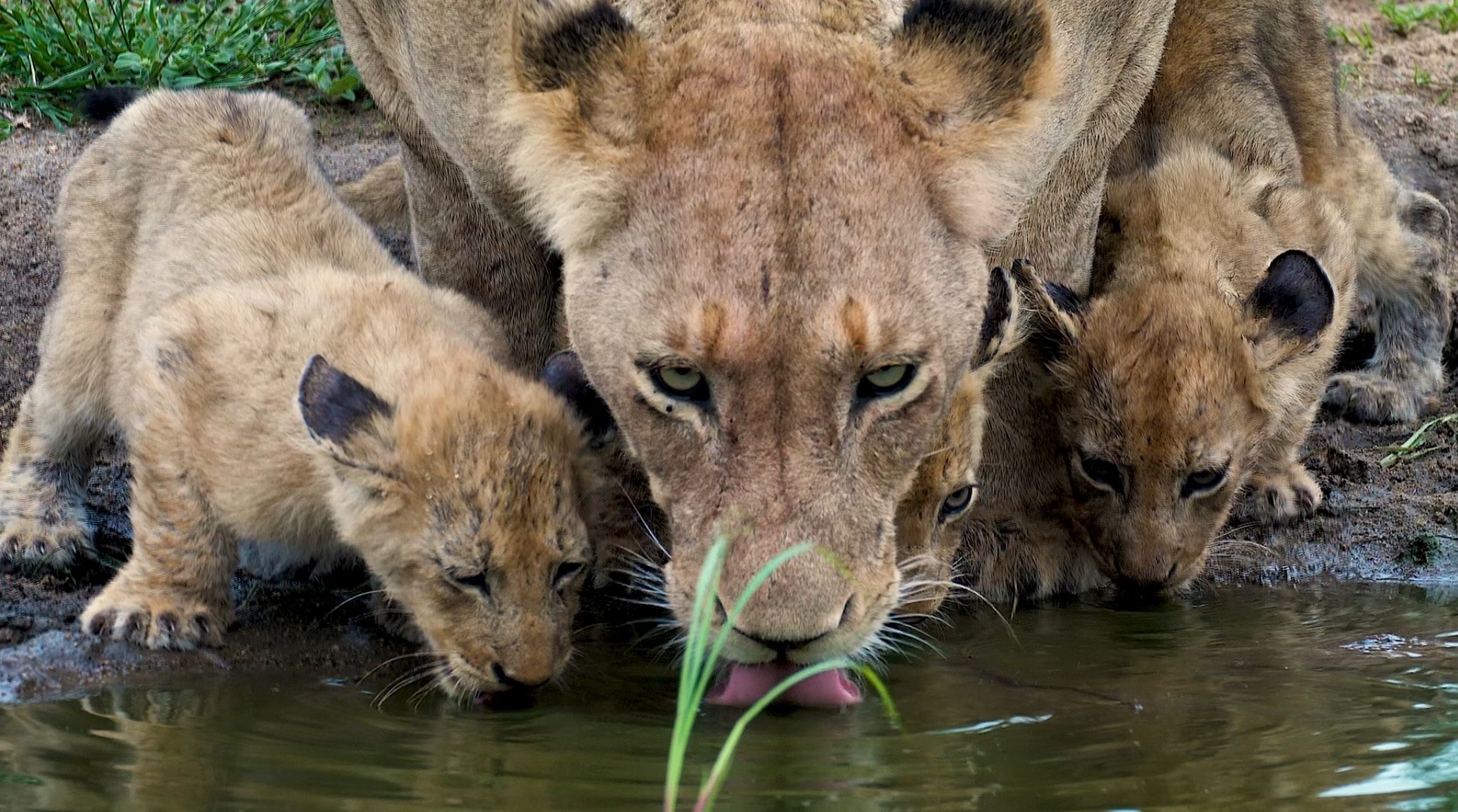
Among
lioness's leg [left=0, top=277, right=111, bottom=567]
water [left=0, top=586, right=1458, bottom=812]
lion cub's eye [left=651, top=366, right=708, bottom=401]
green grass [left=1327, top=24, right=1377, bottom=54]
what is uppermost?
green grass [left=1327, top=24, right=1377, bottom=54]

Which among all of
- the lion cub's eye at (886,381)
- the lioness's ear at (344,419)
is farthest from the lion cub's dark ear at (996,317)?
the lioness's ear at (344,419)

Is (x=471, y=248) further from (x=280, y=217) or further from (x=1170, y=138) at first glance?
(x=1170, y=138)

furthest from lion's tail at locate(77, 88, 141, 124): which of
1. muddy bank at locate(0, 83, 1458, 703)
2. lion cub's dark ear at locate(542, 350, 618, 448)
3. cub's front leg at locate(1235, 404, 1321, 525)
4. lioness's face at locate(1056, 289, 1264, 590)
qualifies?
cub's front leg at locate(1235, 404, 1321, 525)

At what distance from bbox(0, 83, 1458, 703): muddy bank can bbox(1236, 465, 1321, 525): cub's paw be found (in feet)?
0.17

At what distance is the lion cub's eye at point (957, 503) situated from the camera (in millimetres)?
5352

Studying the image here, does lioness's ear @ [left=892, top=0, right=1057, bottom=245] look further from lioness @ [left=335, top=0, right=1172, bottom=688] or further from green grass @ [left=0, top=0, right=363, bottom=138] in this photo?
green grass @ [left=0, top=0, right=363, bottom=138]

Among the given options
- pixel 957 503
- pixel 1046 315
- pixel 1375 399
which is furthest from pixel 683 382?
pixel 1375 399

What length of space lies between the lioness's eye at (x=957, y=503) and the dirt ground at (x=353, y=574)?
134cm

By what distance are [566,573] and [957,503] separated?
3.98ft

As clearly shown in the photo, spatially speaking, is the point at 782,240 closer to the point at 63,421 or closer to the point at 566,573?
the point at 566,573

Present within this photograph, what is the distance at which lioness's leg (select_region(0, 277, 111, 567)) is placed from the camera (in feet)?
19.6

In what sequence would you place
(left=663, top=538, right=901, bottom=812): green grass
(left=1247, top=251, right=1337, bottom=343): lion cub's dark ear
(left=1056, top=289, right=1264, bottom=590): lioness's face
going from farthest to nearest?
(left=1247, top=251, right=1337, bottom=343): lion cub's dark ear
(left=1056, top=289, right=1264, bottom=590): lioness's face
(left=663, top=538, right=901, bottom=812): green grass

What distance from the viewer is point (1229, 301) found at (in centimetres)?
605

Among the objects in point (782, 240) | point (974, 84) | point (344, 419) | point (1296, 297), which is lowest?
point (344, 419)
